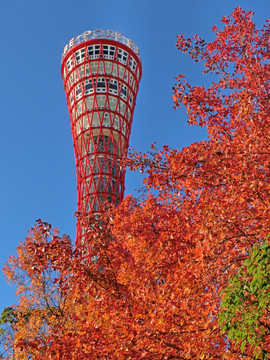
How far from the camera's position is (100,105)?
49.9m

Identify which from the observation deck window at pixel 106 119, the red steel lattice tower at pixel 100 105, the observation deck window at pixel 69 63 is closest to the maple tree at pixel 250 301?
the red steel lattice tower at pixel 100 105

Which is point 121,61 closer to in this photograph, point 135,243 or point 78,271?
point 135,243

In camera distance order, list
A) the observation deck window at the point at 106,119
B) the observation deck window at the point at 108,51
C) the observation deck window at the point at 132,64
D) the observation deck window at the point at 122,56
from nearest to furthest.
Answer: the observation deck window at the point at 106,119, the observation deck window at the point at 108,51, the observation deck window at the point at 122,56, the observation deck window at the point at 132,64

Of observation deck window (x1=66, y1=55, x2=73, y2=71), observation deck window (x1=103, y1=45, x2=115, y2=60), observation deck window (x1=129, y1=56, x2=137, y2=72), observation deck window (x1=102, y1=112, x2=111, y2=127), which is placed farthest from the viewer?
observation deck window (x1=129, y1=56, x2=137, y2=72)

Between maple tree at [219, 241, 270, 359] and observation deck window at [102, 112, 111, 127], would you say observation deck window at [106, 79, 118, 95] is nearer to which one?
observation deck window at [102, 112, 111, 127]

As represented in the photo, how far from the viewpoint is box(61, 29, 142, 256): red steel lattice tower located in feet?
152

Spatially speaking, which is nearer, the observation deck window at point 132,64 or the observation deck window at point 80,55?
the observation deck window at point 80,55

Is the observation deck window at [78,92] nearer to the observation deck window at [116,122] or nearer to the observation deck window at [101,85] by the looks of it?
the observation deck window at [101,85]

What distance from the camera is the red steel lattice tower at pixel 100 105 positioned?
152 ft

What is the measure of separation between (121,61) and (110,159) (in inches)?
518

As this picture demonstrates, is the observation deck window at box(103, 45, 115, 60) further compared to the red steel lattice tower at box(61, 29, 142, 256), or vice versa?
the observation deck window at box(103, 45, 115, 60)

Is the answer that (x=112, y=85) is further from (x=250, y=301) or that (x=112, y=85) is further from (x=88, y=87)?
(x=250, y=301)

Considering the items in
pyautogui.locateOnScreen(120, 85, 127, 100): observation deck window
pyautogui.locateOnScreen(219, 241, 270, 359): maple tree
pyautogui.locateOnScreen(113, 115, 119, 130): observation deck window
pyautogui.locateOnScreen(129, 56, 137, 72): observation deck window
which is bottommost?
pyautogui.locateOnScreen(219, 241, 270, 359): maple tree

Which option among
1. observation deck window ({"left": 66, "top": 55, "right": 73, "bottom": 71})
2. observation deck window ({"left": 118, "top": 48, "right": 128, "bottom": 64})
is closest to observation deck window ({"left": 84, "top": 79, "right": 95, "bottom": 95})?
observation deck window ({"left": 66, "top": 55, "right": 73, "bottom": 71})
